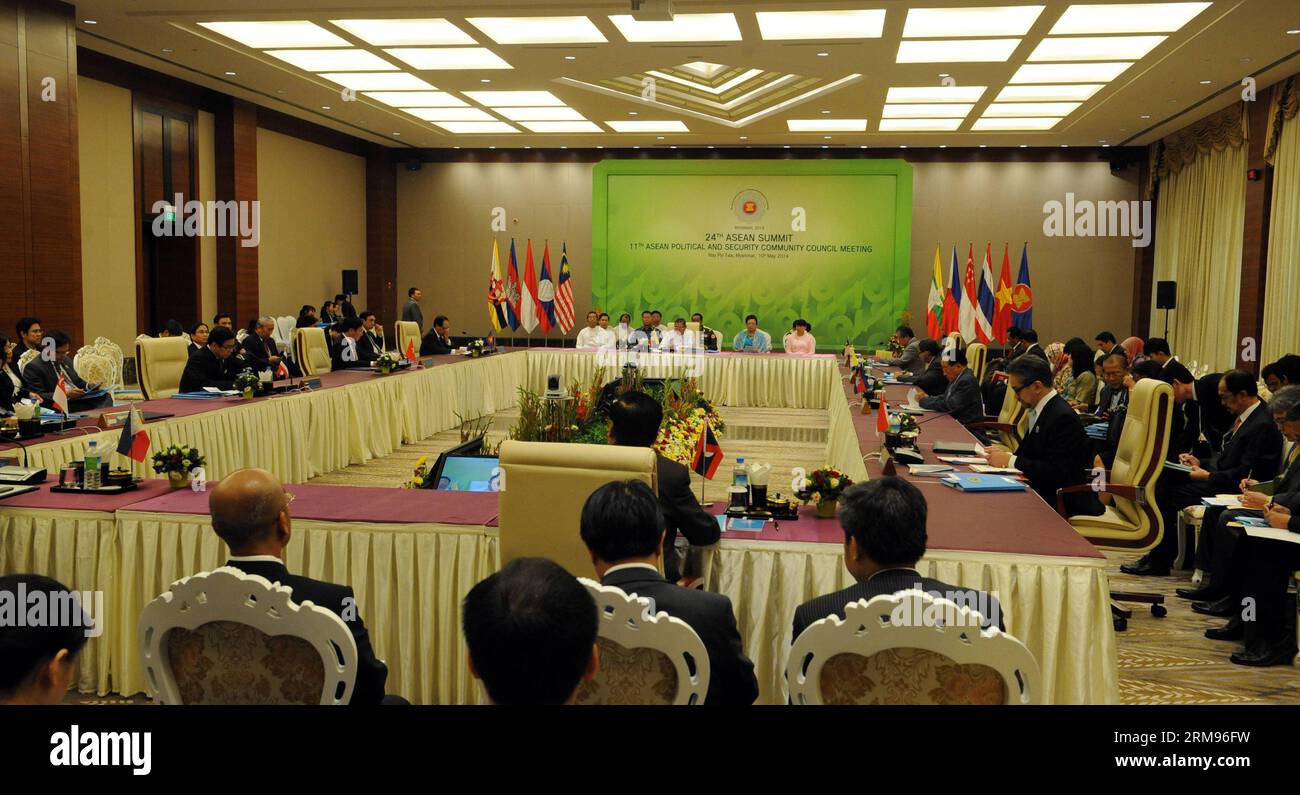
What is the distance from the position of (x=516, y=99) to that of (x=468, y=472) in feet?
27.6

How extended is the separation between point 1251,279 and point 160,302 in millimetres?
12801

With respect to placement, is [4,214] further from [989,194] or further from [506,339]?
[989,194]

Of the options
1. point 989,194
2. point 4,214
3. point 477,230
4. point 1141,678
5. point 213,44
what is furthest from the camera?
point 477,230

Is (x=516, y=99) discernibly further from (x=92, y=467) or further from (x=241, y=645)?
(x=241, y=645)

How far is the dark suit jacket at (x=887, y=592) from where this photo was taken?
2.08 m

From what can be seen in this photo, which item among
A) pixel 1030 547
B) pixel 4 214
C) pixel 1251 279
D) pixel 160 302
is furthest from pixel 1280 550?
pixel 160 302

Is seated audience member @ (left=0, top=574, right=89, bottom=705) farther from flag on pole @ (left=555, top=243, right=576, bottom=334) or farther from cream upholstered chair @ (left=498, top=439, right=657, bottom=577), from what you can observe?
flag on pole @ (left=555, top=243, right=576, bottom=334)

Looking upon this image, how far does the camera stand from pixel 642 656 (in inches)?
76.4

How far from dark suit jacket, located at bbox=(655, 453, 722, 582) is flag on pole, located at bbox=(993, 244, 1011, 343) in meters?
13.0

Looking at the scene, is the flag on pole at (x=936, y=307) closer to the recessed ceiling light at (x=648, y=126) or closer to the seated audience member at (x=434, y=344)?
the recessed ceiling light at (x=648, y=126)

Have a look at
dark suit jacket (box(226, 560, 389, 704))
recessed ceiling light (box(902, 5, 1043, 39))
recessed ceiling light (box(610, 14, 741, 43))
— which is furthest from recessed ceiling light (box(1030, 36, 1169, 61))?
dark suit jacket (box(226, 560, 389, 704))

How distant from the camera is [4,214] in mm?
8133

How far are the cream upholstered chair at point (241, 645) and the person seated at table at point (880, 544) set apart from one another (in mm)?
967

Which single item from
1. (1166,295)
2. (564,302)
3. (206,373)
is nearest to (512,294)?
(564,302)
